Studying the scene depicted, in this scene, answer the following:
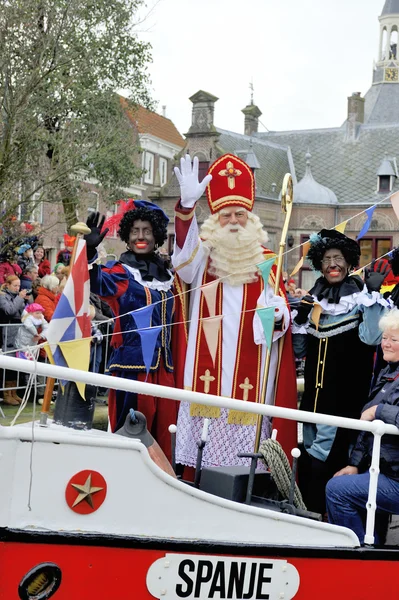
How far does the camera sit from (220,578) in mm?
3062

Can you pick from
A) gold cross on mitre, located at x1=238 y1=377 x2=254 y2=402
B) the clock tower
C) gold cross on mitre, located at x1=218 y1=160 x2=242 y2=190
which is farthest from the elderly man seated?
the clock tower

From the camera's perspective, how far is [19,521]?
289 centimetres

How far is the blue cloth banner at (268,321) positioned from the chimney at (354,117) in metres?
32.7

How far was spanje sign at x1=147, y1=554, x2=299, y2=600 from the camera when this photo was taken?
300 centimetres

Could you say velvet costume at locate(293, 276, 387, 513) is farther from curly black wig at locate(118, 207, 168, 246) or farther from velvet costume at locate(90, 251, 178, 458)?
curly black wig at locate(118, 207, 168, 246)

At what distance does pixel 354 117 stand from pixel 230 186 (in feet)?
110

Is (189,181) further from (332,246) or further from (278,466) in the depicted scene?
(278,466)

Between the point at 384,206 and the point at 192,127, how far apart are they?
8.90 metres

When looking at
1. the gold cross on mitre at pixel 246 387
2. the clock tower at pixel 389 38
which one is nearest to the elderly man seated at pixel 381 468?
the gold cross on mitre at pixel 246 387

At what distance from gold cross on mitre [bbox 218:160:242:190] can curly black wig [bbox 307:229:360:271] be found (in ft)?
2.09

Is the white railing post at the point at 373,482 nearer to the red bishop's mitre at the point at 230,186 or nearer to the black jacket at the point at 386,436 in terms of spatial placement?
the black jacket at the point at 386,436

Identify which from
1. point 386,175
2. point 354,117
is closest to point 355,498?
point 386,175

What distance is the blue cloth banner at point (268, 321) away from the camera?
4.62 meters

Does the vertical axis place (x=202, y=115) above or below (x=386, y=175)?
above
